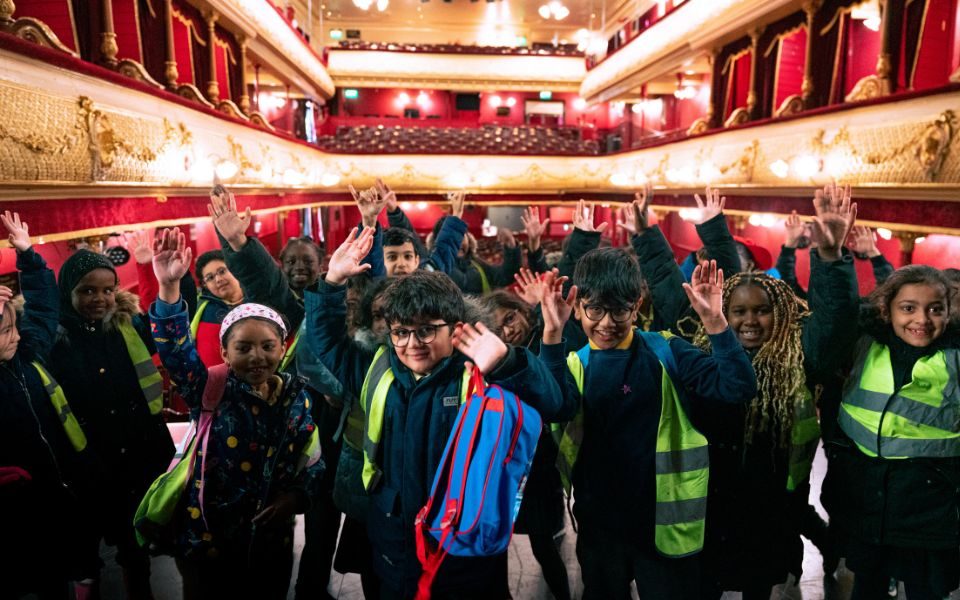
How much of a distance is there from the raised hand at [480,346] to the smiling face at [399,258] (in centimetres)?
159

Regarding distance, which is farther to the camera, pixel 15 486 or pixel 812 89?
pixel 812 89

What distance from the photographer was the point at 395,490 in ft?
5.63

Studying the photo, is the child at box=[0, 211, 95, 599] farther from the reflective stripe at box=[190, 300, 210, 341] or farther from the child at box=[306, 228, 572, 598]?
the child at box=[306, 228, 572, 598]

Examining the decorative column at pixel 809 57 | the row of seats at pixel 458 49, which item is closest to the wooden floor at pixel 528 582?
the decorative column at pixel 809 57

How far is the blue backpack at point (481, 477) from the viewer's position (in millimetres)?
1517

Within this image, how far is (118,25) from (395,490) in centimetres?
820

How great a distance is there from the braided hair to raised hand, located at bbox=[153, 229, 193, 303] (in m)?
2.06

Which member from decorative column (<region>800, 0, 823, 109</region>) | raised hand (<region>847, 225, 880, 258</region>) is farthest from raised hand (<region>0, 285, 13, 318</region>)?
decorative column (<region>800, 0, 823, 109</region>)

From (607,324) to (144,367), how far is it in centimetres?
212

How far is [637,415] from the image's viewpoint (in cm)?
183

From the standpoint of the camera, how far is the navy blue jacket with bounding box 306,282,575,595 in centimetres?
159

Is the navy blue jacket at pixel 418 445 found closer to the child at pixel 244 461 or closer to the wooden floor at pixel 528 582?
the child at pixel 244 461

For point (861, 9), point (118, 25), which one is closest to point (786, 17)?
point (861, 9)

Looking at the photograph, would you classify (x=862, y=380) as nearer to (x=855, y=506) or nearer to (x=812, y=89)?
(x=855, y=506)
